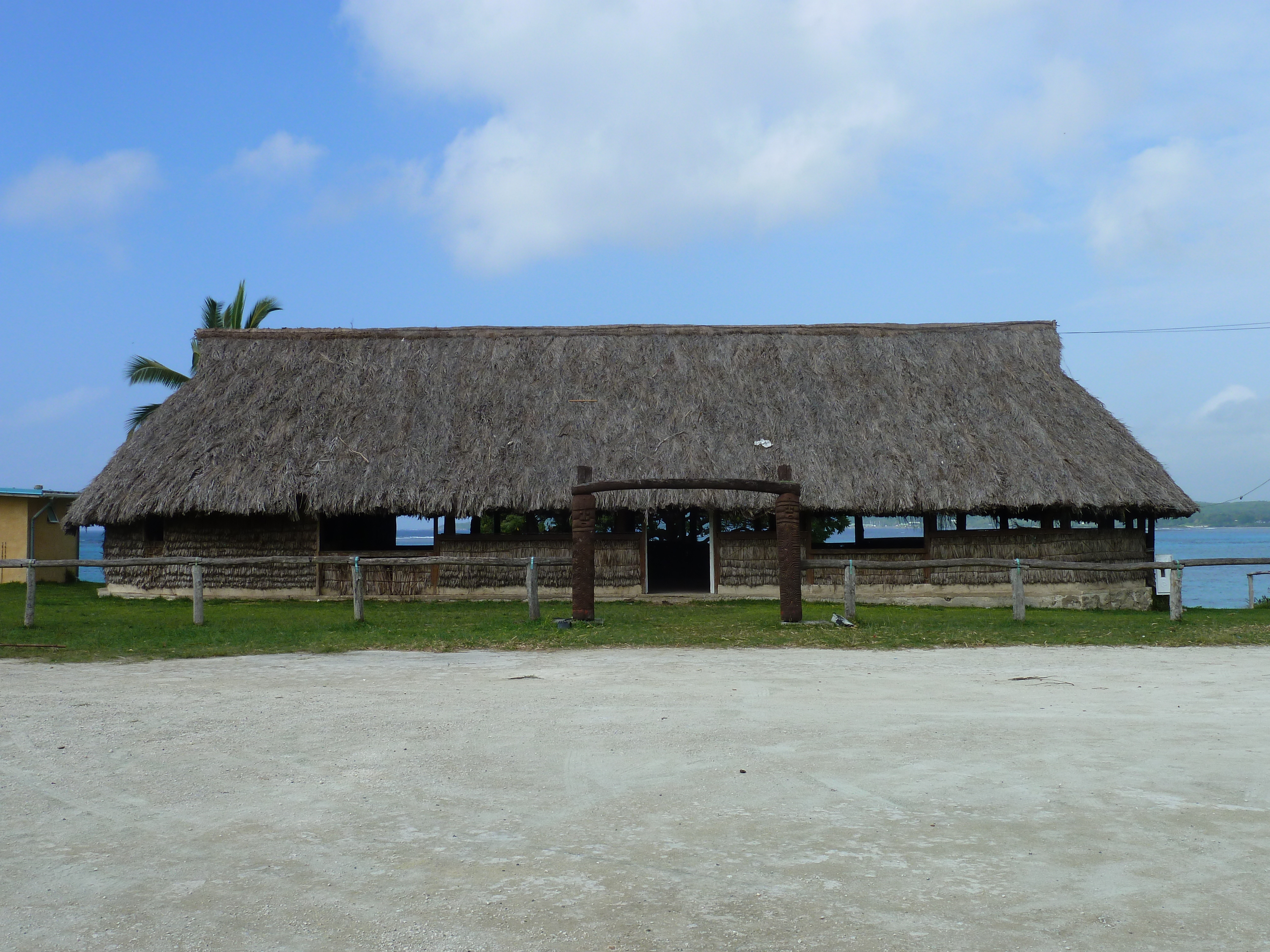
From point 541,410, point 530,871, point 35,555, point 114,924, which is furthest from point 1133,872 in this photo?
point 35,555

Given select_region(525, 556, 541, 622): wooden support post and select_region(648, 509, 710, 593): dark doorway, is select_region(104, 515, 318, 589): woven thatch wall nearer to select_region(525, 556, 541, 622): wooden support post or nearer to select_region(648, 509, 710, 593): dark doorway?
select_region(648, 509, 710, 593): dark doorway

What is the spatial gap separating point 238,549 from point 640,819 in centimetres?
1686

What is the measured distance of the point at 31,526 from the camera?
23.9 meters

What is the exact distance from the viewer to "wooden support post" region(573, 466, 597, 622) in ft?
43.7

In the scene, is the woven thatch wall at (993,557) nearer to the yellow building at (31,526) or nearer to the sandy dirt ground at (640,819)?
the sandy dirt ground at (640,819)

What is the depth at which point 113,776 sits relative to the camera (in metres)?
5.44

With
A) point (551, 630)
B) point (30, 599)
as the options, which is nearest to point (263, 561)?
point (30, 599)

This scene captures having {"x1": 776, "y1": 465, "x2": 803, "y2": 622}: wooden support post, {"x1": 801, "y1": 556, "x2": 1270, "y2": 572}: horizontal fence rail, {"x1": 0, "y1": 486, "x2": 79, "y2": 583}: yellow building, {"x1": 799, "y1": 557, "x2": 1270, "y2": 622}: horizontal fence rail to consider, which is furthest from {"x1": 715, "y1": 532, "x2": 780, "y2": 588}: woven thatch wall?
{"x1": 0, "y1": 486, "x2": 79, "y2": 583}: yellow building

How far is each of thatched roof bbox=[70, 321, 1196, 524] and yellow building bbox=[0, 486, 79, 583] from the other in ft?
16.4

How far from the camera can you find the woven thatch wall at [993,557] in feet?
62.9

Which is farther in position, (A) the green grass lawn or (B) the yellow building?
(B) the yellow building

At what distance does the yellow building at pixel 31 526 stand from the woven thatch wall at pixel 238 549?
5020 millimetres

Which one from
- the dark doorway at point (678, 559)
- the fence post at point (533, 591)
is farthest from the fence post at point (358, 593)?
the dark doorway at point (678, 559)

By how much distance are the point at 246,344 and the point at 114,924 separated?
20.2 meters
